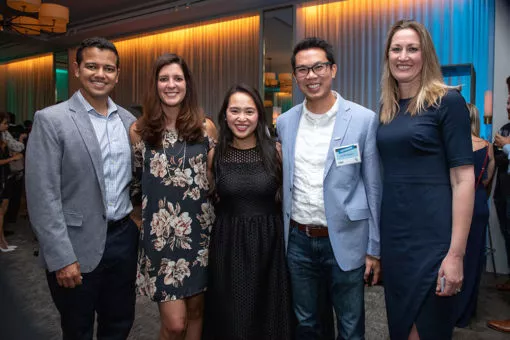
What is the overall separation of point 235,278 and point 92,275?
619mm

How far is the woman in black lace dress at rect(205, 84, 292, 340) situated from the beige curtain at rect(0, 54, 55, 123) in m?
9.76

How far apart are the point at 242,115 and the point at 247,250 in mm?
627

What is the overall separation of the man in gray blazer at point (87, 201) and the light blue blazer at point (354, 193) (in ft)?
2.62

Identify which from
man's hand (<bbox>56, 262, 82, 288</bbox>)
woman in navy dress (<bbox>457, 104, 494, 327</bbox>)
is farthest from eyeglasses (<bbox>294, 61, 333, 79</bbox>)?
woman in navy dress (<bbox>457, 104, 494, 327</bbox>)

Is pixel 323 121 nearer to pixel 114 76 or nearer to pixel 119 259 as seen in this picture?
pixel 114 76

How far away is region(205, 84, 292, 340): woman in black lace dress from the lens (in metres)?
1.89

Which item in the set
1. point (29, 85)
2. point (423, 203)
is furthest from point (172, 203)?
point (29, 85)

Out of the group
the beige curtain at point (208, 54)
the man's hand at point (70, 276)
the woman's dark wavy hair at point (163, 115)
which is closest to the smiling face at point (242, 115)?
the woman's dark wavy hair at point (163, 115)

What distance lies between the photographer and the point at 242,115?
197cm

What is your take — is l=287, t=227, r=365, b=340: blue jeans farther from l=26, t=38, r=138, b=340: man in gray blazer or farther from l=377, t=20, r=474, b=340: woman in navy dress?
l=26, t=38, r=138, b=340: man in gray blazer

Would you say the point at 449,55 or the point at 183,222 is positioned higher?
the point at 449,55

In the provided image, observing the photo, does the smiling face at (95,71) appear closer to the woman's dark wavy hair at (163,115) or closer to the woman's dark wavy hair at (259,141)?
the woman's dark wavy hair at (163,115)

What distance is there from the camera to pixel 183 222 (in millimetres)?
1907

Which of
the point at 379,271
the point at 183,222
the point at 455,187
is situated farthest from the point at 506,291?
the point at 183,222
